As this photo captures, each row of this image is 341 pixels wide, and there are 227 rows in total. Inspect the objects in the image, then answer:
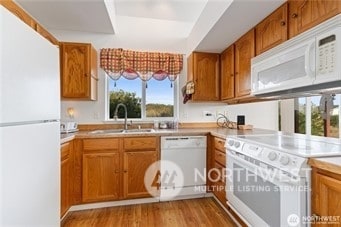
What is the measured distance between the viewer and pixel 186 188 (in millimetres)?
2705

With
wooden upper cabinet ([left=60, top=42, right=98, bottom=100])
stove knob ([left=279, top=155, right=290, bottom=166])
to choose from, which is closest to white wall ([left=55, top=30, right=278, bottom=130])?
wooden upper cabinet ([left=60, top=42, right=98, bottom=100])

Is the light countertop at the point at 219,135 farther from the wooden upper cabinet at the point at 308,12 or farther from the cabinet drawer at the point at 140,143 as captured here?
the wooden upper cabinet at the point at 308,12

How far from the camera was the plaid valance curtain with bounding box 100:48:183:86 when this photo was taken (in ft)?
9.87

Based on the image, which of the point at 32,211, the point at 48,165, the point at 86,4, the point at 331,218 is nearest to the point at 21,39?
the point at 48,165

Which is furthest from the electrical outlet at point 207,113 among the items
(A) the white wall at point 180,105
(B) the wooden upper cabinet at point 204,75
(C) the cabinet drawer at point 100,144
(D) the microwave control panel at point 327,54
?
(D) the microwave control panel at point 327,54

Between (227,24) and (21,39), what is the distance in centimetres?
183

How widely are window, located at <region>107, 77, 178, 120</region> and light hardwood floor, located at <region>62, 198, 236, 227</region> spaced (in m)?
1.29

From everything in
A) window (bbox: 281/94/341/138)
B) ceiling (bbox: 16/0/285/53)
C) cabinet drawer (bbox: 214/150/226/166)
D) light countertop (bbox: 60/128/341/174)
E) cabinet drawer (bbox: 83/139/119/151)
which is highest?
ceiling (bbox: 16/0/285/53)

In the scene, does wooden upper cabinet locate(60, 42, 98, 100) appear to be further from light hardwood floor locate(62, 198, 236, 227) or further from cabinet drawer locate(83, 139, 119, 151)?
light hardwood floor locate(62, 198, 236, 227)

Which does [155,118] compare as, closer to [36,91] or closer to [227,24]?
[227,24]

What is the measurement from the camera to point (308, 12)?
1.52 meters

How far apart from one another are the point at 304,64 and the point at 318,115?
822 millimetres

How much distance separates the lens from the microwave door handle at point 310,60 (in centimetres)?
139

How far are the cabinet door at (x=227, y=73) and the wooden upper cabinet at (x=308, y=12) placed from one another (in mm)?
1105
